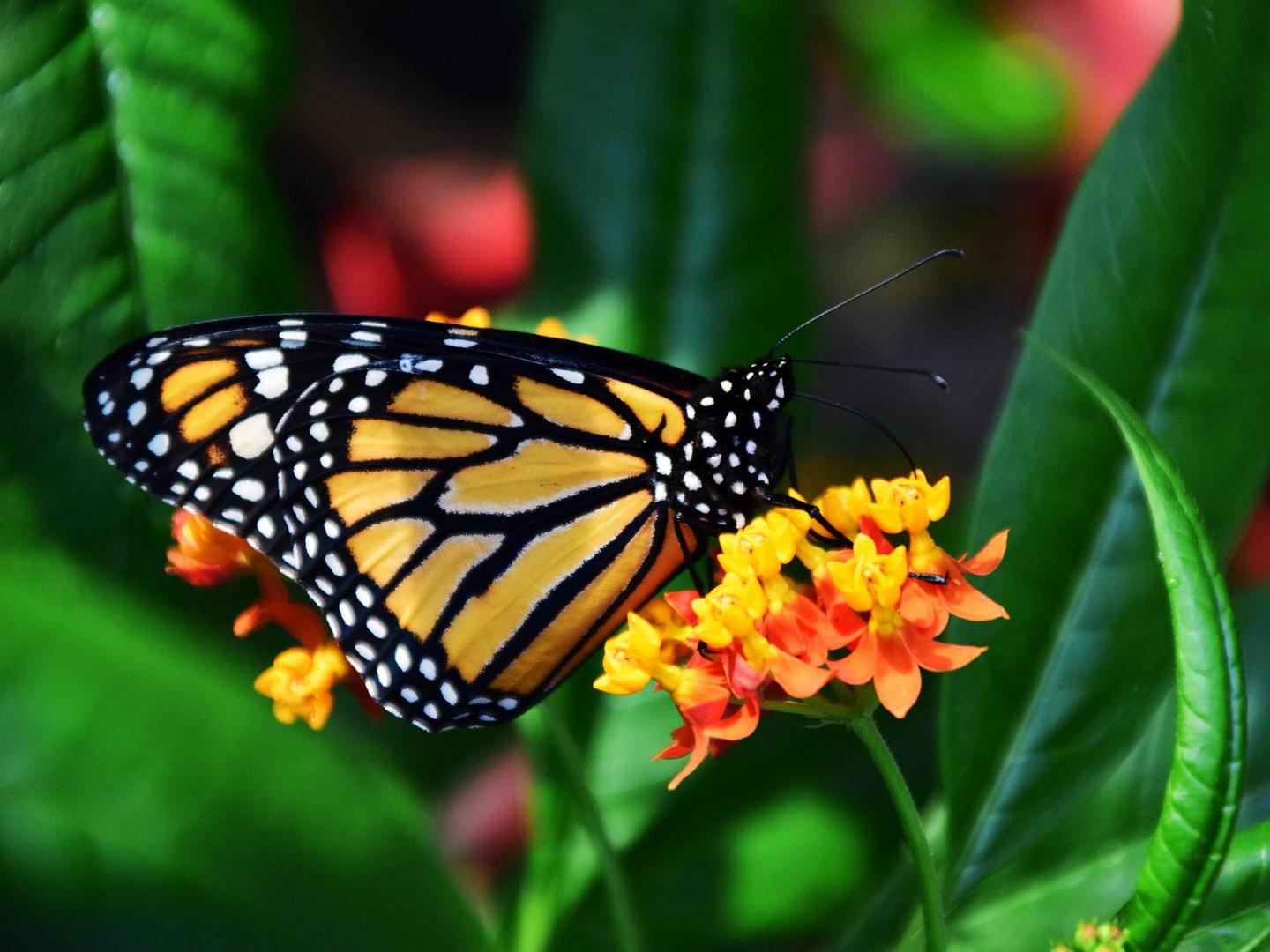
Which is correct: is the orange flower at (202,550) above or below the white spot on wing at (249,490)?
below

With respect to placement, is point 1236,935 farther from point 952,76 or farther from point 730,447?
point 952,76

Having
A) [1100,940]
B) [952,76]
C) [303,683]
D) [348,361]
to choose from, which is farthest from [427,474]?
[952,76]

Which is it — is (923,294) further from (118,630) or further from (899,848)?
(118,630)

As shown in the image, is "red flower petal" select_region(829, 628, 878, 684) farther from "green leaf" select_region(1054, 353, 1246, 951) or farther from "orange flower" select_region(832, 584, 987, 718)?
"green leaf" select_region(1054, 353, 1246, 951)

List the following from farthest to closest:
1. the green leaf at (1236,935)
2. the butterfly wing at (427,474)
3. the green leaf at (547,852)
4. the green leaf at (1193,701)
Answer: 1. the green leaf at (547,852)
2. the butterfly wing at (427,474)
3. the green leaf at (1236,935)
4. the green leaf at (1193,701)

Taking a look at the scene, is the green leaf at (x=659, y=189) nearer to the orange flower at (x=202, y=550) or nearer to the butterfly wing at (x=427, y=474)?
the butterfly wing at (x=427, y=474)

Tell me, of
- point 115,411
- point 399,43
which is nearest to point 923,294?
point 399,43

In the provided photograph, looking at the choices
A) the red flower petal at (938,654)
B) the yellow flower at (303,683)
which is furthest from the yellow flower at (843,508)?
the yellow flower at (303,683)
